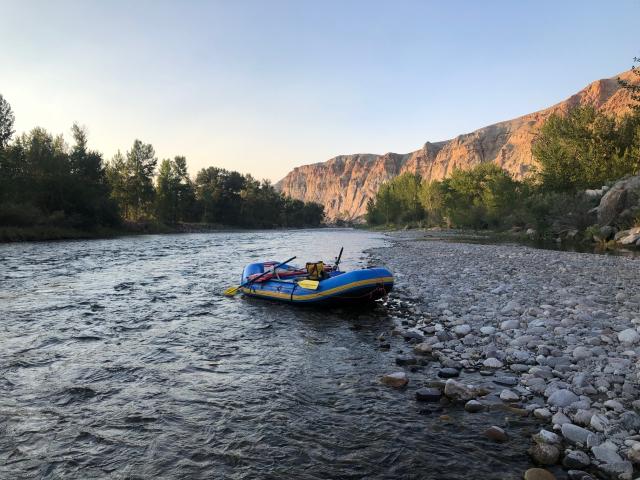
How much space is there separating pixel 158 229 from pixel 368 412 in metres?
74.0

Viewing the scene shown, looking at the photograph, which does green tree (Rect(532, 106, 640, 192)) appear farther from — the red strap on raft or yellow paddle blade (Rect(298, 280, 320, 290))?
yellow paddle blade (Rect(298, 280, 320, 290))

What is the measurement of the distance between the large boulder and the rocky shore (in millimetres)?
21769

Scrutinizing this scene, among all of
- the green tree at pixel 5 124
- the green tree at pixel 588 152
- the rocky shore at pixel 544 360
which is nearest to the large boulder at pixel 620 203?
the green tree at pixel 588 152

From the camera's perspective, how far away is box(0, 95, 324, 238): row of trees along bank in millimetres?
46438

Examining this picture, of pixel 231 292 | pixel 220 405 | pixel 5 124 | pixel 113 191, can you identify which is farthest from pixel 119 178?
pixel 220 405

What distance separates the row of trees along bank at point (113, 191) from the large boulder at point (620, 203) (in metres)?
51.4

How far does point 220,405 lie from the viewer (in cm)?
541

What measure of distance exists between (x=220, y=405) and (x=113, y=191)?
8167cm

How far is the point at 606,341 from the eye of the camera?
661cm

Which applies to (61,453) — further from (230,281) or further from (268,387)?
(230,281)

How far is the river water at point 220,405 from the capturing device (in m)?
4.05

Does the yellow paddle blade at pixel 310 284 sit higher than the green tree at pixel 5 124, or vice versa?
the green tree at pixel 5 124

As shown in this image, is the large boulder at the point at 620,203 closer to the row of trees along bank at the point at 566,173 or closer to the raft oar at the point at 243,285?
the row of trees along bank at the point at 566,173

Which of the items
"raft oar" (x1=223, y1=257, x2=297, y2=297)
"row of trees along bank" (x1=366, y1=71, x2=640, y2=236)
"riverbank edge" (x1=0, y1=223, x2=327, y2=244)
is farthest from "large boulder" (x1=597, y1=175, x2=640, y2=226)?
"riverbank edge" (x1=0, y1=223, x2=327, y2=244)
